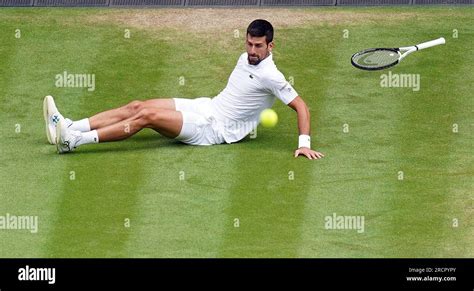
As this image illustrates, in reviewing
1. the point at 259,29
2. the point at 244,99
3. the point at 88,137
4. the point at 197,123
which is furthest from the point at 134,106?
the point at 259,29

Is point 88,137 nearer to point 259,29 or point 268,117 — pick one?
point 268,117

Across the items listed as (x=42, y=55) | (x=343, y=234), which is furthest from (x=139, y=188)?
(x=42, y=55)

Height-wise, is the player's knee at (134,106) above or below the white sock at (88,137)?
above

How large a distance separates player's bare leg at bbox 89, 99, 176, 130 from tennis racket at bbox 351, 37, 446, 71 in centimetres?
316

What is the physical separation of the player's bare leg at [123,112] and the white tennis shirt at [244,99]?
0.76 m

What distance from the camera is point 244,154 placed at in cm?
2623

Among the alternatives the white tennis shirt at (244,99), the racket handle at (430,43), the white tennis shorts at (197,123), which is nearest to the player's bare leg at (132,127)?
the white tennis shorts at (197,123)

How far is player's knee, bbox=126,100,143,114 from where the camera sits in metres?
26.4

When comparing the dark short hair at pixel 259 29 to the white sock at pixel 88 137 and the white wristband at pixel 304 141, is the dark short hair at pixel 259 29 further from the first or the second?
the white sock at pixel 88 137

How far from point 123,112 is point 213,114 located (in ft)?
4.46

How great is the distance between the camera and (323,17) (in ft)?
104

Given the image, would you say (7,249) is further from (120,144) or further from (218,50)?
(218,50)

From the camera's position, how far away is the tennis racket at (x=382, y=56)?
2789 centimetres

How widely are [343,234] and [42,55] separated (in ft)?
29.3
